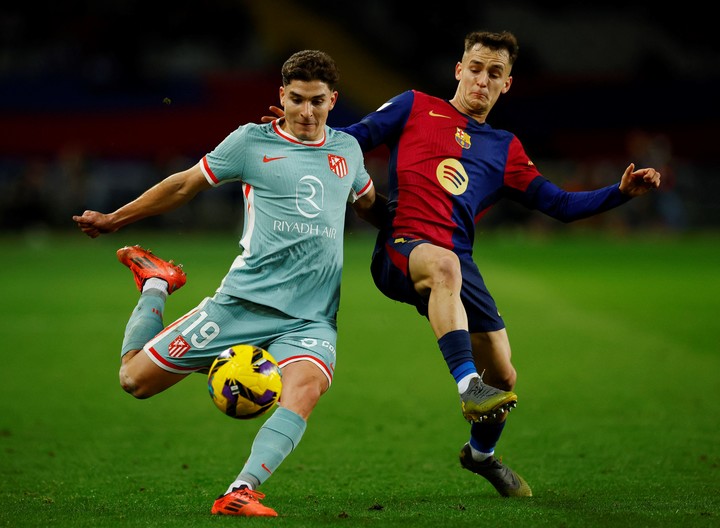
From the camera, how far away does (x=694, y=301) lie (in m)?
16.0

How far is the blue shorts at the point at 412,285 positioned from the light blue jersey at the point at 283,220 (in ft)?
1.48

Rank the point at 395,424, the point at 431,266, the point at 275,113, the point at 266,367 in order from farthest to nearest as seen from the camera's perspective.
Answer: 1. the point at 395,424
2. the point at 275,113
3. the point at 431,266
4. the point at 266,367

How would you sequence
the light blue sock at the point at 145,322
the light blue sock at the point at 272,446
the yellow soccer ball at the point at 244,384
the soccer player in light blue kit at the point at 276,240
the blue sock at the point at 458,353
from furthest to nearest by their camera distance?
the light blue sock at the point at 145,322, the soccer player in light blue kit at the point at 276,240, the blue sock at the point at 458,353, the light blue sock at the point at 272,446, the yellow soccer ball at the point at 244,384

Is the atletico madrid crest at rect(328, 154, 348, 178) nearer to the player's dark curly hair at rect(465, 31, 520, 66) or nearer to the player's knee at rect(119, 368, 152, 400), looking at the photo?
the player's dark curly hair at rect(465, 31, 520, 66)

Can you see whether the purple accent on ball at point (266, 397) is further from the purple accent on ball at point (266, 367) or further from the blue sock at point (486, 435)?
the blue sock at point (486, 435)

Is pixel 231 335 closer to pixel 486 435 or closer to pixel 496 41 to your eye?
pixel 486 435

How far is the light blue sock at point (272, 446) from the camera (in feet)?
18.4

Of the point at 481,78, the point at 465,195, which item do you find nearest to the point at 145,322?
the point at 465,195

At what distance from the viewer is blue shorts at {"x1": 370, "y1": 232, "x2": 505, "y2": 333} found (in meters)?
6.38

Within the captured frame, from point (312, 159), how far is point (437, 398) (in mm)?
4590

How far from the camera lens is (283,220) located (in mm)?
6012

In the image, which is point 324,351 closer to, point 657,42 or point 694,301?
point 694,301

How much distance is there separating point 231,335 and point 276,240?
1.96 feet

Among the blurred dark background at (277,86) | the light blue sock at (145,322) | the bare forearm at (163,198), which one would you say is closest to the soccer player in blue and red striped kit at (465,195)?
the bare forearm at (163,198)
